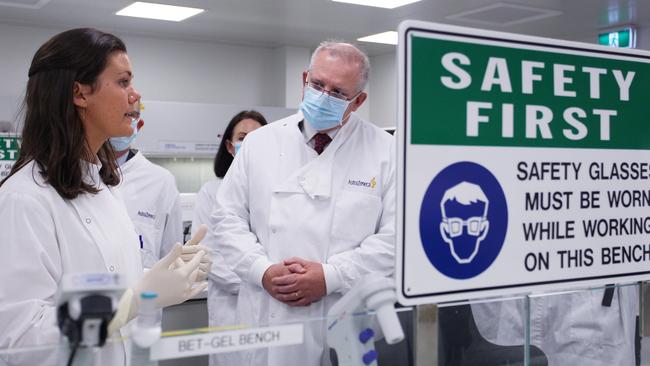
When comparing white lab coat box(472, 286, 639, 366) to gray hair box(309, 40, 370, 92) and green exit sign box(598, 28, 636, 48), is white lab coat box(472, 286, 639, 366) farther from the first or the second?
green exit sign box(598, 28, 636, 48)

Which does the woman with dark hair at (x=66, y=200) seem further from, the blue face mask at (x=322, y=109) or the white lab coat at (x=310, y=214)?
the blue face mask at (x=322, y=109)

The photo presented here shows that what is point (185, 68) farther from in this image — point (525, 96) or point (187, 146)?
point (525, 96)

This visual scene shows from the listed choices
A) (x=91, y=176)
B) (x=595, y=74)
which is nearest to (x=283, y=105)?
(x=91, y=176)

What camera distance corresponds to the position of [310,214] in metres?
2.05

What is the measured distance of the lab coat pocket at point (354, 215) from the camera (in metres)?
2.03

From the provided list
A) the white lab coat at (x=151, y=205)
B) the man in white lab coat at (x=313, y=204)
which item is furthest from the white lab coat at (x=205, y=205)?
the man in white lab coat at (x=313, y=204)

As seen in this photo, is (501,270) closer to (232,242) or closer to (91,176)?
(91,176)

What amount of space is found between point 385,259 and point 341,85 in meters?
0.52

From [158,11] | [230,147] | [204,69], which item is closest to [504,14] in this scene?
[158,11]

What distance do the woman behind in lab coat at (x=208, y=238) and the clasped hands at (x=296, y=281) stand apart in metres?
0.59

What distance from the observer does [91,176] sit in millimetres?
1491

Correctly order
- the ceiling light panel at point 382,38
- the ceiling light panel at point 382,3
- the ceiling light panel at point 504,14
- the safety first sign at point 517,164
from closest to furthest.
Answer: the safety first sign at point 517,164
the ceiling light panel at point 382,3
the ceiling light panel at point 504,14
the ceiling light panel at point 382,38

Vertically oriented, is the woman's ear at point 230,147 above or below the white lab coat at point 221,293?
above

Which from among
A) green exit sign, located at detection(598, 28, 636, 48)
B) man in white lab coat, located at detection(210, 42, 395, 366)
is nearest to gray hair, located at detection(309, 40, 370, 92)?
man in white lab coat, located at detection(210, 42, 395, 366)
